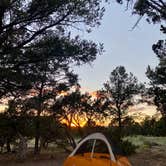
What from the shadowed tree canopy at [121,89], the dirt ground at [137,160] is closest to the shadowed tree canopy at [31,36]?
the dirt ground at [137,160]

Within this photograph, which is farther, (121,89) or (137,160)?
(121,89)

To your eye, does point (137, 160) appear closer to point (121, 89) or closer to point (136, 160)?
point (136, 160)

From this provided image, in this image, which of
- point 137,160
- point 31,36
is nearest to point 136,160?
point 137,160

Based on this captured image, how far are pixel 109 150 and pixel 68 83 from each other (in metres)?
19.5

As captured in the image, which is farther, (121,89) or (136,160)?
(121,89)

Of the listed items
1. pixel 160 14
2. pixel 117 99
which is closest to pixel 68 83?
pixel 160 14

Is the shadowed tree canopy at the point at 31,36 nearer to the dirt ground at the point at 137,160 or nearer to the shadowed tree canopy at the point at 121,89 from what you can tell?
the dirt ground at the point at 137,160

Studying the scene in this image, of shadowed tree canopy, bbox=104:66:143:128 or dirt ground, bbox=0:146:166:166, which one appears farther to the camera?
shadowed tree canopy, bbox=104:66:143:128

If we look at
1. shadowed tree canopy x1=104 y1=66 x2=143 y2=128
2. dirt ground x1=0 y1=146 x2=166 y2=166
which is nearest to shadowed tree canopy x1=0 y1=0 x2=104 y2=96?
dirt ground x1=0 y1=146 x2=166 y2=166

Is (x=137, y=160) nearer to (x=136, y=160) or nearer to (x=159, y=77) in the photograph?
(x=136, y=160)

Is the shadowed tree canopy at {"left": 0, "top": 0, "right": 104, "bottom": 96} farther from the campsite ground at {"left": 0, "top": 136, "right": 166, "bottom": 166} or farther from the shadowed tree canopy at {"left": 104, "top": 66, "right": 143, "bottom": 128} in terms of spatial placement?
the shadowed tree canopy at {"left": 104, "top": 66, "right": 143, "bottom": 128}

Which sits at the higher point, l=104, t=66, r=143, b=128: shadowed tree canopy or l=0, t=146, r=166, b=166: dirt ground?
l=104, t=66, r=143, b=128: shadowed tree canopy

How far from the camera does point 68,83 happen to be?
33.7 meters

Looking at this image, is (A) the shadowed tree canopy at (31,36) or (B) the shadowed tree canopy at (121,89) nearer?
(A) the shadowed tree canopy at (31,36)
